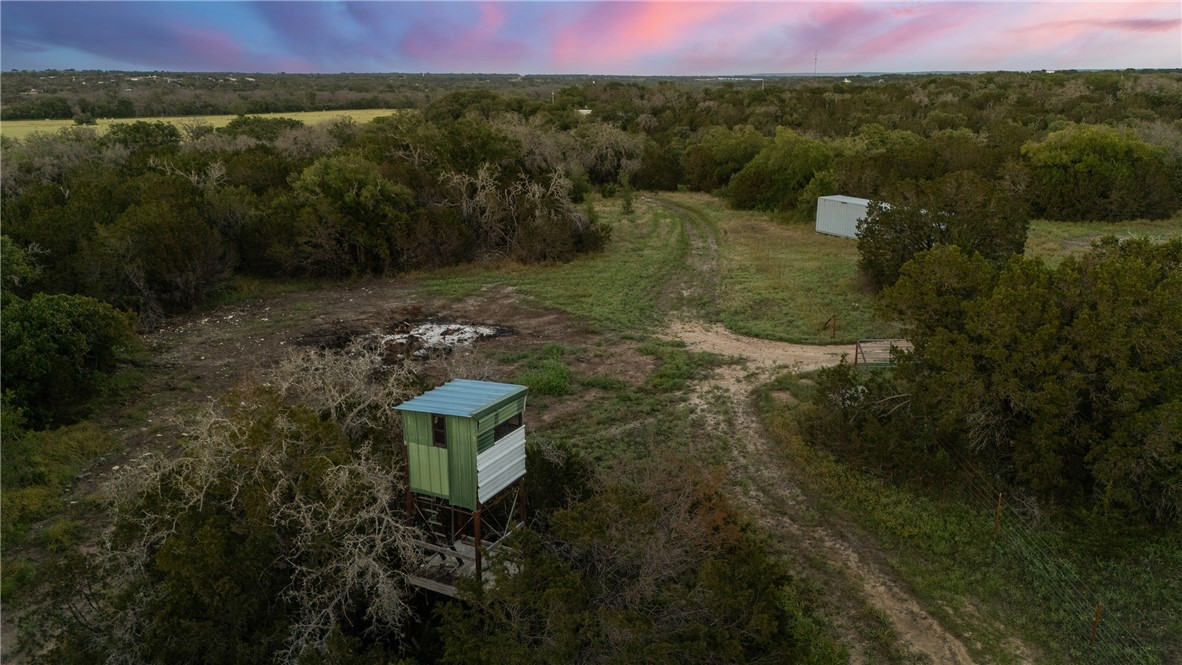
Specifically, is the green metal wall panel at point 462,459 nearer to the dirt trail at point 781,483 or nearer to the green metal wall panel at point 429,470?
the green metal wall panel at point 429,470

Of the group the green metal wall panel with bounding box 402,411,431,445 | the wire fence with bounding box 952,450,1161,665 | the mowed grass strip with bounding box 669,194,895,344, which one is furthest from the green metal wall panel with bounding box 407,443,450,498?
the mowed grass strip with bounding box 669,194,895,344

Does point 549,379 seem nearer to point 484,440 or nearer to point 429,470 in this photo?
point 429,470

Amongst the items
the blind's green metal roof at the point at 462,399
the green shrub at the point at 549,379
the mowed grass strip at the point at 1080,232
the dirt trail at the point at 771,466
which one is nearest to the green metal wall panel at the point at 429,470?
the blind's green metal roof at the point at 462,399

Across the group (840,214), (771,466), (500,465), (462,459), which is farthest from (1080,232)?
(462,459)

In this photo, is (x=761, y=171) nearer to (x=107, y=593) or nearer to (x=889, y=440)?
(x=889, y=440)

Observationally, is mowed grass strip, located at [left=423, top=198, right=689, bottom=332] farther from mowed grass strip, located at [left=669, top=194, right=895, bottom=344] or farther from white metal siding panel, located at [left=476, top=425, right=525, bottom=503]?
white metal siding panel, located at [left=476, top=425, right=525, bottom=503]
